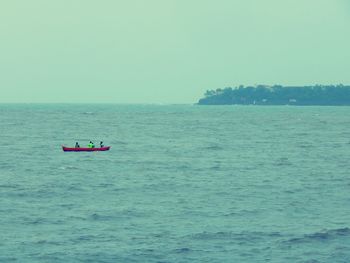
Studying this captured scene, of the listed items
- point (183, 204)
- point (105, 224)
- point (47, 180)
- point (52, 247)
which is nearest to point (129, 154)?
point (47, 180)

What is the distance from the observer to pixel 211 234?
32.2 metres

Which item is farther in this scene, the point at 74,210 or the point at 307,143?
the point at 307,143

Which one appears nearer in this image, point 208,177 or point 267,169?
point 208,177

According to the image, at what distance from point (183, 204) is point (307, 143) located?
55978 mm

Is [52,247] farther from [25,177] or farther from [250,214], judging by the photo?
[25,177]

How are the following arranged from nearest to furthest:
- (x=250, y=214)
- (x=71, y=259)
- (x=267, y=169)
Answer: (x=71, y=259)
(x=250, y=214)
(x=267, y=169)

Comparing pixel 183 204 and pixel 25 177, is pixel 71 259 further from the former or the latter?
pixel 25 177

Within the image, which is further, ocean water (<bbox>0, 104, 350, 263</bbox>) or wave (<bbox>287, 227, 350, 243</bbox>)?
wave (<bbox>287, 227, 350, 243</bbox>)

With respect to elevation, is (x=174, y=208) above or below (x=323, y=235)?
above

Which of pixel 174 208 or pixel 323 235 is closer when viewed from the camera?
pixel 323 235

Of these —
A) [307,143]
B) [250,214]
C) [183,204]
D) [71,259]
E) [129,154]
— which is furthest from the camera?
[307,143]

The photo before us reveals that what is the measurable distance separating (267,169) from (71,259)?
3302cm

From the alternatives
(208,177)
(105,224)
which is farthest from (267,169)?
(105,224)

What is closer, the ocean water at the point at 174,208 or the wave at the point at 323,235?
the ocean water at the point at 174,208
